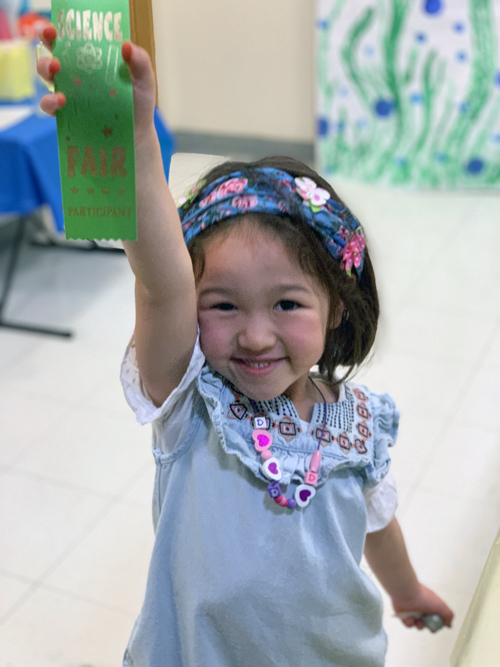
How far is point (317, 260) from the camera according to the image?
0.68 meters

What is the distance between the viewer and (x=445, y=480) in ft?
5.04

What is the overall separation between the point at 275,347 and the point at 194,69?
0.24 meters

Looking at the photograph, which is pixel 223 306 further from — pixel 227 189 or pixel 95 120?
pixel 95 120

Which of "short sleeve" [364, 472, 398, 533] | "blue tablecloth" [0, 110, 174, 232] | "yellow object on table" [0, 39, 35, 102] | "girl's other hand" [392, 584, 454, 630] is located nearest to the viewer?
"short sleeve" [364, 472, 398, 533]

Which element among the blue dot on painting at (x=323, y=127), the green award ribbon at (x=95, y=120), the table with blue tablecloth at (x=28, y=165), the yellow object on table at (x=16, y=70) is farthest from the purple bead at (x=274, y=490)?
the blue dot on painting at (x=323, y=127)

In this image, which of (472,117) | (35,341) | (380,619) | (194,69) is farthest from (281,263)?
(472,117)

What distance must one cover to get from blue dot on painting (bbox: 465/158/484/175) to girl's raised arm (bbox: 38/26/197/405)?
2979 mm

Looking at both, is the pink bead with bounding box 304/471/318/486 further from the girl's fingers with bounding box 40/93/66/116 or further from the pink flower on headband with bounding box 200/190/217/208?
the girl's fingers with bounding box 40/93/66/116

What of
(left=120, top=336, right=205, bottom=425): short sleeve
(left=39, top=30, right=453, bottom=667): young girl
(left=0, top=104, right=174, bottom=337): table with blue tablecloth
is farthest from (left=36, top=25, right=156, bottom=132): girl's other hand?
(left=0, top=104, right=174, bottom=337): table with blue tablecloth

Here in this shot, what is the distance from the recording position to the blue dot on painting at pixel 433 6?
3.13 m

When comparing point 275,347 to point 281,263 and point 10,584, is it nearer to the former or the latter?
point 281,263

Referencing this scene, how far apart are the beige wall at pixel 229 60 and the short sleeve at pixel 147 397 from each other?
201 mm

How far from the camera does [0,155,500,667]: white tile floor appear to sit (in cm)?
130

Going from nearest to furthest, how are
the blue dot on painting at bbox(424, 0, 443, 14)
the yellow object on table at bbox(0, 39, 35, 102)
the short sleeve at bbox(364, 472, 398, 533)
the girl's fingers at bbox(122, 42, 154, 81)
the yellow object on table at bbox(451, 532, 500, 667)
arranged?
the girl's fingers at bbox(122, 42, 154, 81)
the yellow object on table at bbox(451, 532, 500, 667)
the short sleeve at bbox(364, 472, 398, 533)
the yellow object on table at bbox(0, 39, 35, 102)
the blue dot on painting at bbox(424, 0, 443, 14)
